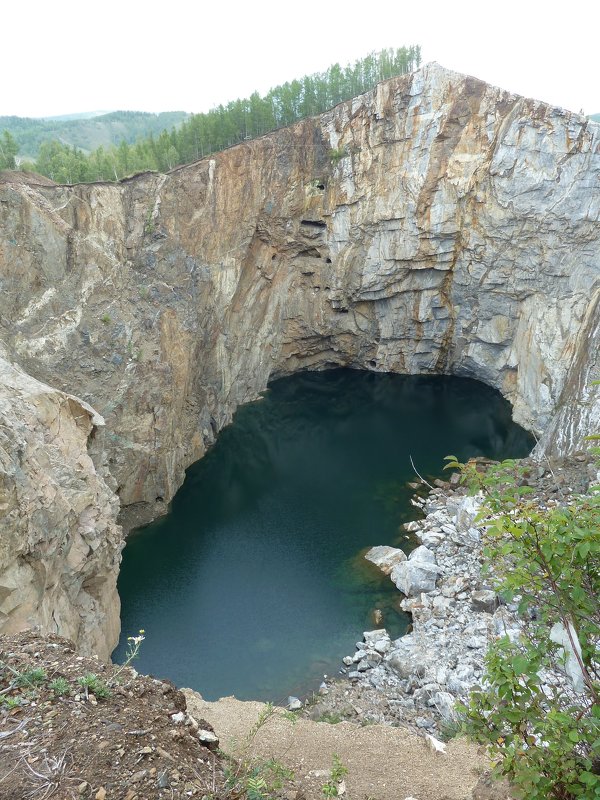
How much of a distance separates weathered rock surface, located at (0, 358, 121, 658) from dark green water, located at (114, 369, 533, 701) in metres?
3.23

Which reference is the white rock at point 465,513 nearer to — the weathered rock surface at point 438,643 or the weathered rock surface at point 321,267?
the weathered rock surface at point 438,643

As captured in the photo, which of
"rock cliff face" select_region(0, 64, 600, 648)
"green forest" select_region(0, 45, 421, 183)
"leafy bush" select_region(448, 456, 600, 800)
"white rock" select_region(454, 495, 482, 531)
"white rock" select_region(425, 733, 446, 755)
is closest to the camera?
"leafy bush" select_region(448, 456, 600, 800)

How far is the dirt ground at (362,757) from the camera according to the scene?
8.05m

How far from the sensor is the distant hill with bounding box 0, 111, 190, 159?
10788cm

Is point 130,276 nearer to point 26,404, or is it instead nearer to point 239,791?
point 26,404

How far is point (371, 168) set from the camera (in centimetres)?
3484

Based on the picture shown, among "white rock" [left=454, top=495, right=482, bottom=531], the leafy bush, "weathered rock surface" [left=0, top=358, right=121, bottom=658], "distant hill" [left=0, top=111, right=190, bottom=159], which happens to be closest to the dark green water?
"white rock" [left=454, top=495, right=482, bottom=531]

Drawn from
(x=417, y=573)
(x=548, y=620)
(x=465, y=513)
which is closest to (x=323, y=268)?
(x=465, y=513)

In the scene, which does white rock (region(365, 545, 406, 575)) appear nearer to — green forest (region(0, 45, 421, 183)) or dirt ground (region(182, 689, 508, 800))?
dirt ground (region(182, 689, 508, 800))

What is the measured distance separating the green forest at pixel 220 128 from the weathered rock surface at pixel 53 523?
718 inches

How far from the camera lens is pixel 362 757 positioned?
10164 millimetres

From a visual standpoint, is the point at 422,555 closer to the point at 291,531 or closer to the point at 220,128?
the point at 291,531

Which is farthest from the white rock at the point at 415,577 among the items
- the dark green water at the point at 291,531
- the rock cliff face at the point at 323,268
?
the rock cliff face at the point at 323,268

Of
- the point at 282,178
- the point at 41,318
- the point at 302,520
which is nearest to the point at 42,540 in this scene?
the point at 41,318
